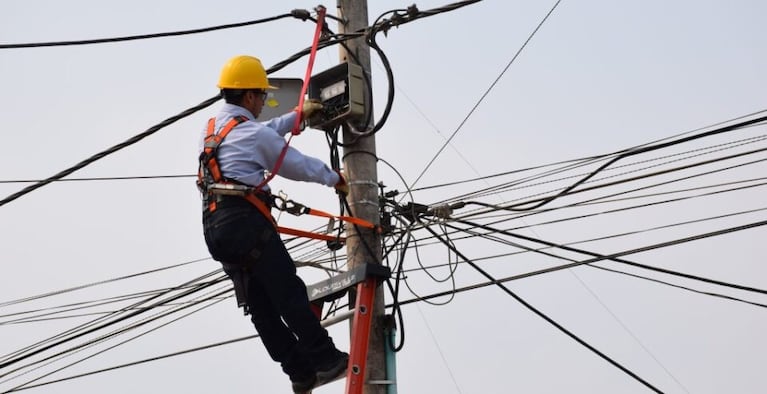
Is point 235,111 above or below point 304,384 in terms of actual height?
above

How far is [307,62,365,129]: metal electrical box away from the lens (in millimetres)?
7379

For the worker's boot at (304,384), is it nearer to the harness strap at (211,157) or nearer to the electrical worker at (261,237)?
the electrical worker at (261,237)

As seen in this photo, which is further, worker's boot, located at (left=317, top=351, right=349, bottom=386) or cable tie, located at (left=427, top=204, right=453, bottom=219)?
cable tie, located at (left=427, top=204, right=453, bottom=219)

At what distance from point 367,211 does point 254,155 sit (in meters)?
1.21

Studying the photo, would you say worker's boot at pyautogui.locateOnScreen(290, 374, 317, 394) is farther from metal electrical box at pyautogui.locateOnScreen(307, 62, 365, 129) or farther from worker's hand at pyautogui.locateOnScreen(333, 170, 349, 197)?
metal electrical box at pyautogui.locateOnScreen(307, 62, 365, 129)

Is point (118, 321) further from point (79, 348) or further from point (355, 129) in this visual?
point (355, 129)

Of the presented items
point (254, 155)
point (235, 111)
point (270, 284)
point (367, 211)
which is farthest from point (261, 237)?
point (367, 211)

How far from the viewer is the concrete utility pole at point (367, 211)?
6.92 m

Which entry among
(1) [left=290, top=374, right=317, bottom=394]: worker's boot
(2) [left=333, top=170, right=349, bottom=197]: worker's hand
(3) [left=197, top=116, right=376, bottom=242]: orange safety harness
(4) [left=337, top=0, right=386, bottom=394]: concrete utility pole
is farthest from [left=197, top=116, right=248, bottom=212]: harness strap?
(4) [left=337, top=0, right=386, bottom=394]: concrete utility pole

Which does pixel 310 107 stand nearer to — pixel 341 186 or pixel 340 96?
pixel 340 96

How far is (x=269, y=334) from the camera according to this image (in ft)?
21.3

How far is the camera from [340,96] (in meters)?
7.45

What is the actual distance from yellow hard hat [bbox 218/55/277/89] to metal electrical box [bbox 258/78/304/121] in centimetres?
80

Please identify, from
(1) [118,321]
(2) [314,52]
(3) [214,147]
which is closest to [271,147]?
(3) [214,147]
